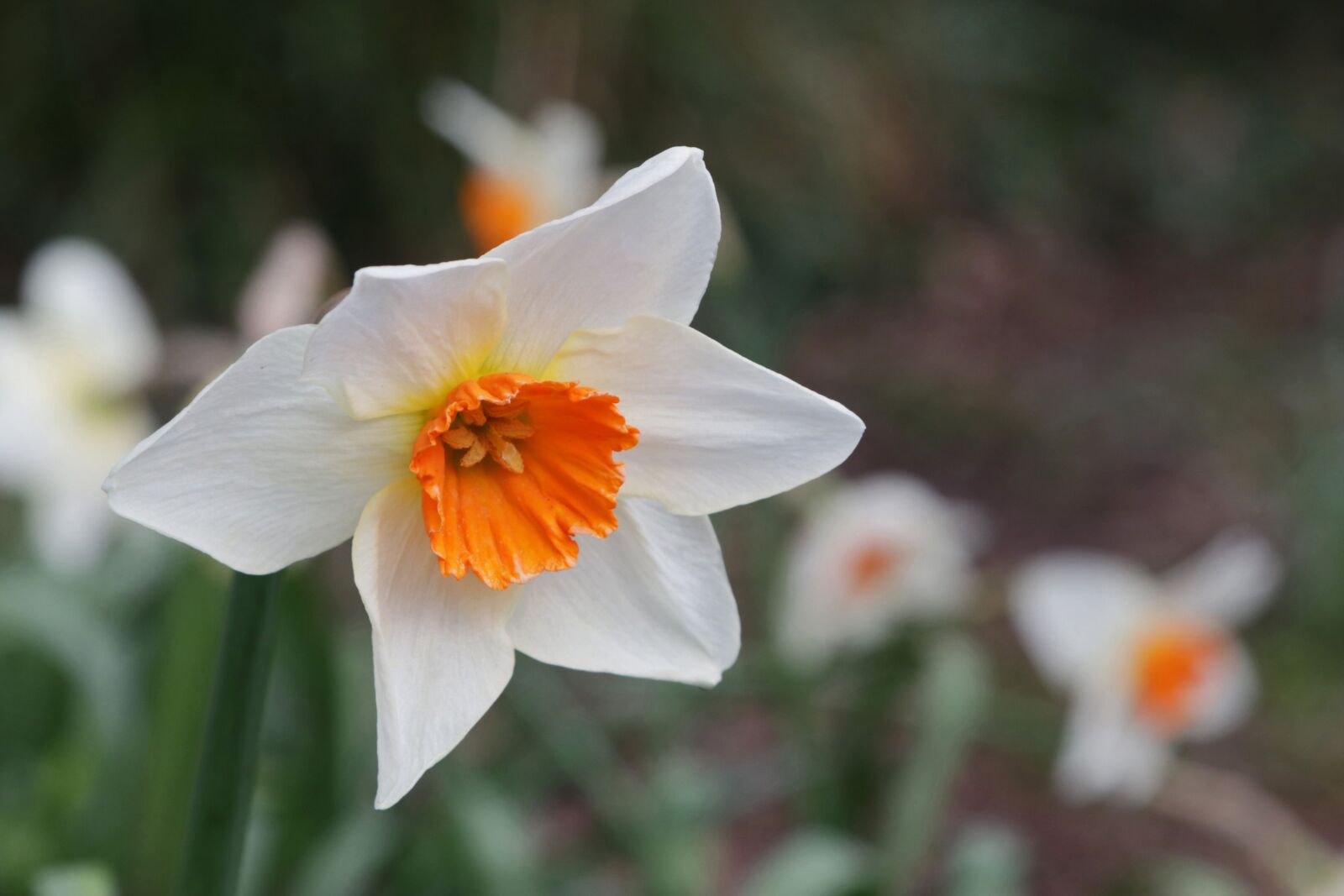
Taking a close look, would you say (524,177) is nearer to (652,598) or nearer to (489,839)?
(489,839)

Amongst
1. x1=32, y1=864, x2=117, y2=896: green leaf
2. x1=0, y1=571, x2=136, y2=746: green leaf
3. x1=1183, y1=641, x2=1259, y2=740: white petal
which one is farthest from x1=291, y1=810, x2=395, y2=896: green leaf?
x1=1183, y1=641, x2=1259, y2=740: white petal

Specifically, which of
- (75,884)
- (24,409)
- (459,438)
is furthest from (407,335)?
(24,409)

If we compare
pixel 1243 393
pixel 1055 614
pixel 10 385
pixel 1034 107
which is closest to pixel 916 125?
pixel 1034 107

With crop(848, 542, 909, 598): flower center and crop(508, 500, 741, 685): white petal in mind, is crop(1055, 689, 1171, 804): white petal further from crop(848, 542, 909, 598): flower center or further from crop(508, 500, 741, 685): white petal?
crop(508, 500, 741, 685): white petal

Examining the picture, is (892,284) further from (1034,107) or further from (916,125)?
(1034,107)

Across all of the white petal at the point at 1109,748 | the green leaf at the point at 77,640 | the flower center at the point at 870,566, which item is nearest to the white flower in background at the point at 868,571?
Answer: the flower center at the point at 870,566

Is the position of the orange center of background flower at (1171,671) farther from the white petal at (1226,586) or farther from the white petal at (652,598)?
the white petal at (652,598)
